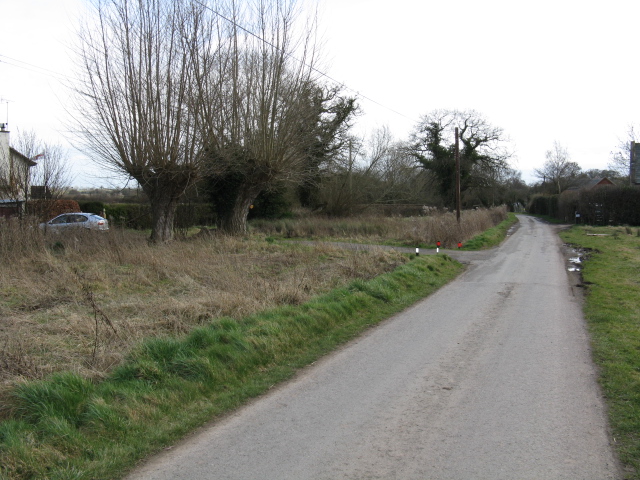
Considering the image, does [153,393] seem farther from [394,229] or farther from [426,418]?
[394,229]

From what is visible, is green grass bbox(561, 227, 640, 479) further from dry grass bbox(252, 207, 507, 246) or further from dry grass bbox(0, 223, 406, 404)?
dry grass bbox(252, 207, 507, 246)

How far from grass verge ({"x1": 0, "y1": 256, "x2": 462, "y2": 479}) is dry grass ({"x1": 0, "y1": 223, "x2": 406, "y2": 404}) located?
494mm

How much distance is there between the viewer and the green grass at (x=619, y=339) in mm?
4644

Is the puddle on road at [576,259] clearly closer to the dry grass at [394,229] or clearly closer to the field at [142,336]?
the field at [142,336]

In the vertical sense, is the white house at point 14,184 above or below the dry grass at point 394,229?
above

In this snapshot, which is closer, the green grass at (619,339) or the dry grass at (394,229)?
the green grass at (619,339)

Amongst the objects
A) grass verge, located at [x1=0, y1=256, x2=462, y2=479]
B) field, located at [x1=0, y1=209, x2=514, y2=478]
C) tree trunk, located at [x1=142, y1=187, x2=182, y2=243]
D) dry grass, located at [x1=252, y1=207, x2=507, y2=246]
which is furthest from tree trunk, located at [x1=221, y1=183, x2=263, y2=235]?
grass verge, located at [x1=0, y1=256, x2=462, y2=479]

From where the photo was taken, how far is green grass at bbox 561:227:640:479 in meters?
4.64

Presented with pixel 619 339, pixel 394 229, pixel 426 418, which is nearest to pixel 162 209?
pixel 394 229

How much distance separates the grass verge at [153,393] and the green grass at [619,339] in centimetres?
355

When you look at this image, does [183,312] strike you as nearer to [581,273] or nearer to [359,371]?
[359,371]

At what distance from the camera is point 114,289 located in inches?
439

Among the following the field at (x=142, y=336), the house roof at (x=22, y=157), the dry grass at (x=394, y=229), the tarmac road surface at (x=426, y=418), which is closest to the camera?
the tarmac road surface at (x=426, y=418)

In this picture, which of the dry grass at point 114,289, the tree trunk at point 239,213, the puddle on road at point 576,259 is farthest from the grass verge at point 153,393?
the tree trunk at point 239,213
